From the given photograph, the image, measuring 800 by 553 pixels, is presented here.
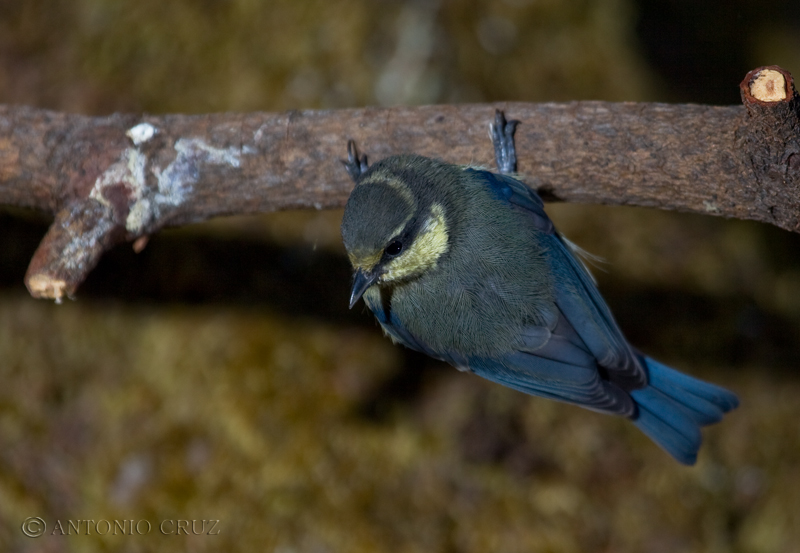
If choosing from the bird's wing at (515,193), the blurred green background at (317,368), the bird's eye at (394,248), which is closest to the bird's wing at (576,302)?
the bird's wing at (515,193)

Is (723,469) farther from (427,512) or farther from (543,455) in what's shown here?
(427,512)

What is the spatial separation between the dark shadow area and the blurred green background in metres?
0.79

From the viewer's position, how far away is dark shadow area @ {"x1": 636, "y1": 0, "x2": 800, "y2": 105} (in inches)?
142

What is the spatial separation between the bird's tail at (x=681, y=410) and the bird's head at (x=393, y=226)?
944 millimetres

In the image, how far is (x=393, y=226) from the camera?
190 cm

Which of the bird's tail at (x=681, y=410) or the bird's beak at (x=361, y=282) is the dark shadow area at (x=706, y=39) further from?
the bird's beak at (x=361, y=282)

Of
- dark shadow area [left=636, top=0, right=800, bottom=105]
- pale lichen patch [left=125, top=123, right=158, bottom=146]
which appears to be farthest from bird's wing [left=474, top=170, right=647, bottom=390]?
dark shadow area [left=636, top=0, right=800, bottom=105]

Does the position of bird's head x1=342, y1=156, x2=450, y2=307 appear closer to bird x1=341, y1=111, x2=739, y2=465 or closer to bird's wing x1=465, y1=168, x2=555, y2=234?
bird x1=341, y1=111, x2=739, y2=465

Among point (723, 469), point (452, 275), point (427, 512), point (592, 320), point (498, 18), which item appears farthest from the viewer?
point (498, 18)

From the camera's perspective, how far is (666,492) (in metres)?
2.86

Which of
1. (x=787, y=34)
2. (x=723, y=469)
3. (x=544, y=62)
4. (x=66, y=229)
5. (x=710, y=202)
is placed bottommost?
(x=723, y=469)

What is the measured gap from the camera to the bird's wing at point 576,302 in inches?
83.4

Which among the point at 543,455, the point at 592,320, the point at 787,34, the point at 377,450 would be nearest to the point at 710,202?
the point at 592,320

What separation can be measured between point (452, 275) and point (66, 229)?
1.11 m
